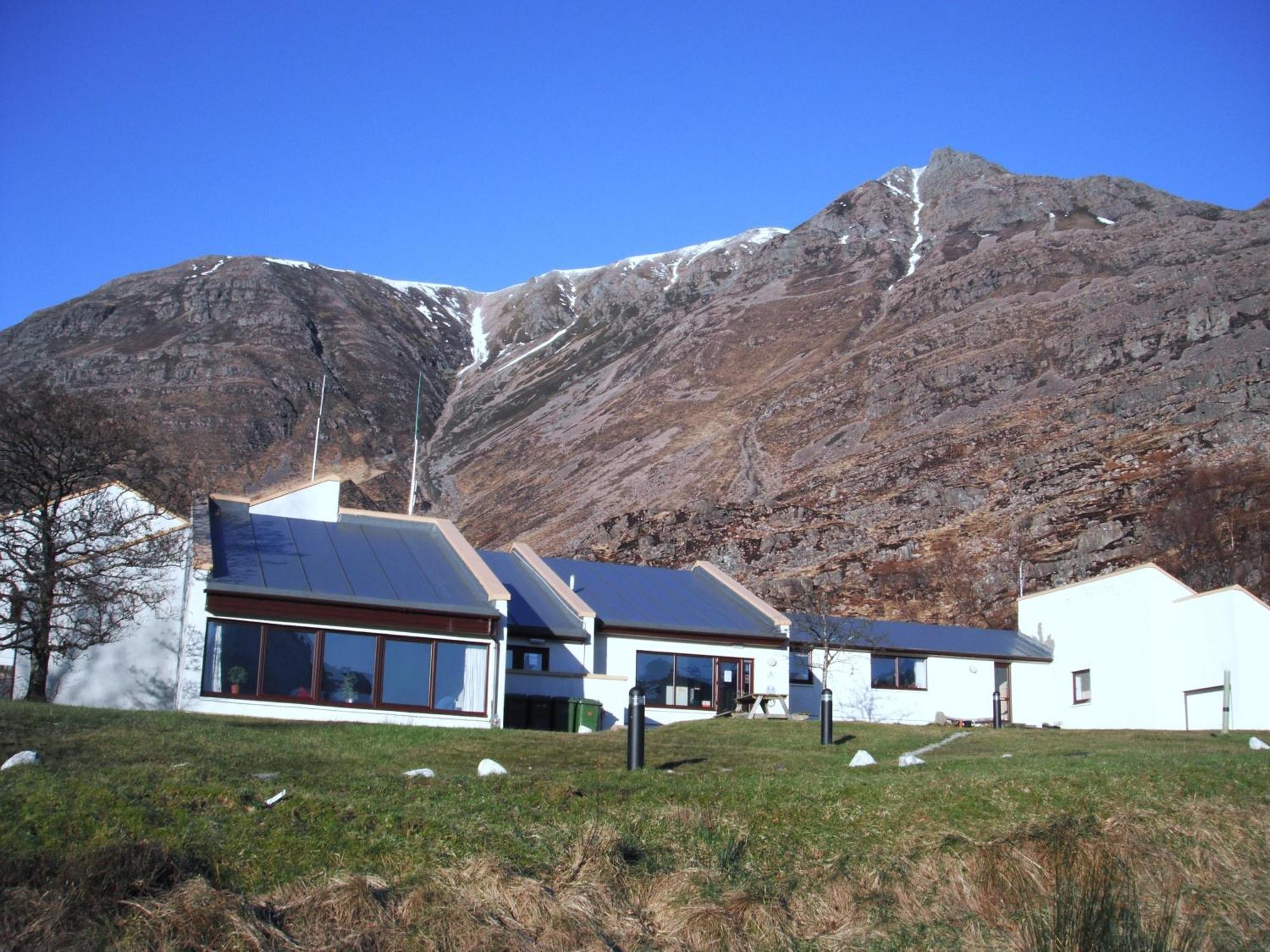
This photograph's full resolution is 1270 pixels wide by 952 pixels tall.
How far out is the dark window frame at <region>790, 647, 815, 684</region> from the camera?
33.7 m

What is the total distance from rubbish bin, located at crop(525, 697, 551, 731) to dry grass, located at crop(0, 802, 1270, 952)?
1673 centimetres

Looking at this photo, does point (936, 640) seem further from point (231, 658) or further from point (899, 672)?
point (231, 658)

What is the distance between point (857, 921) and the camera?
10812mm

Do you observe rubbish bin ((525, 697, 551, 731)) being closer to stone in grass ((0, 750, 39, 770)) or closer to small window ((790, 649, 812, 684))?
small window ((790, 649, 812, 684))

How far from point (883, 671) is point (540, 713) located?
11243mm

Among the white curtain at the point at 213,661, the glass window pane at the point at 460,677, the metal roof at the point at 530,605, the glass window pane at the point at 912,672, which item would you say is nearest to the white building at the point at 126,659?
the white curtain at the point at 213,661

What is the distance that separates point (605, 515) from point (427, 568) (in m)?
57.8

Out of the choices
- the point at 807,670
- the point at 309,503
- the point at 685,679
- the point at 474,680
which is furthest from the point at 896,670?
the point at 309,503

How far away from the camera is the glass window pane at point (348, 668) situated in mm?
25875

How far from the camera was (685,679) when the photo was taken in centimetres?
3162

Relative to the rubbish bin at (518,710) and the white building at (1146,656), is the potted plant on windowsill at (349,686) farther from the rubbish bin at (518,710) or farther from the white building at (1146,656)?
the white building at (1146,656)

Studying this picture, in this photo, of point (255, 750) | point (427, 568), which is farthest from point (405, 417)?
point (255, 750)

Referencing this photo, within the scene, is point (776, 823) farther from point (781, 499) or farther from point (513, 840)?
point (781, 499)

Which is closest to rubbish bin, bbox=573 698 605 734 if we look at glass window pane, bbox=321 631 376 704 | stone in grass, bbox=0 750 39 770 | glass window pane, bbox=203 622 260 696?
glass window pane, bbox=321 631 376 704
